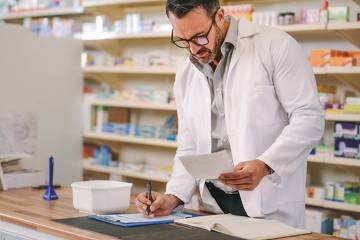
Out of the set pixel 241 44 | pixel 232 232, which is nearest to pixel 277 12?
pixel 241 44

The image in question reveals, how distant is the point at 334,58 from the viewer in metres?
4.07

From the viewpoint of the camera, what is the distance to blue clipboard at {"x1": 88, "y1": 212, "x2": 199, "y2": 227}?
231 cm

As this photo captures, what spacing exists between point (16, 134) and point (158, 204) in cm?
210

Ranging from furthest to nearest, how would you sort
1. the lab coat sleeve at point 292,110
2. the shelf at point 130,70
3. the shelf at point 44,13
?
the shelf at point 44,13, the shelf at point 130,70, the lab coat sleeve at point 292,110

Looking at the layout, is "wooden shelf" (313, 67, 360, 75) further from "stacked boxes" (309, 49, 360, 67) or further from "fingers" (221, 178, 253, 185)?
"fingers" (221, 178, 253, 185)

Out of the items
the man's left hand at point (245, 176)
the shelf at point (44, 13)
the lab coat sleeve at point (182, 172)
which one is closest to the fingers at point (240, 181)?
the man's left hand at point (245, 176)

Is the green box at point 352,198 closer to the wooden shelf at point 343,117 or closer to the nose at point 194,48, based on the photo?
the wooden shelf at point 343,117

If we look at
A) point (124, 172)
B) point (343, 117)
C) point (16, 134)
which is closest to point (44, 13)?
point (124, 172)

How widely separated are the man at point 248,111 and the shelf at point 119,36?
2.45 m

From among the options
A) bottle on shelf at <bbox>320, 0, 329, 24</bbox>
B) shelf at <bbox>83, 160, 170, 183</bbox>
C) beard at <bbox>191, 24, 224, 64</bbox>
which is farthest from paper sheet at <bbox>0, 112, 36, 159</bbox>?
bottle on shelf at <bbox>320, 0, 329, 24</bbox>

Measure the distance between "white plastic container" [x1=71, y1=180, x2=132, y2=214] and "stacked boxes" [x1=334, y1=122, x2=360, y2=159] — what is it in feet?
6.11

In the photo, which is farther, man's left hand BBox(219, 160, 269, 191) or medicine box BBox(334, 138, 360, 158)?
medicine box BBox(334, 138, 360, 158)

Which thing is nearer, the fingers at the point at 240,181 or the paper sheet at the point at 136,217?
the fingers at the point at 240,181

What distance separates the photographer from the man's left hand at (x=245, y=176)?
2.17 m
